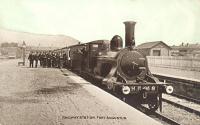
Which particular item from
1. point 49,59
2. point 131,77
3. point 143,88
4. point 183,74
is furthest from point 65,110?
point 49,59

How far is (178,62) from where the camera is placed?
36.1 meters

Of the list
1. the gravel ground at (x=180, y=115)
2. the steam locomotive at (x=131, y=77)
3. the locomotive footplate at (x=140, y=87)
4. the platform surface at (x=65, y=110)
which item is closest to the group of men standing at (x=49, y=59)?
the steam locomotive at (x=131, y=77)

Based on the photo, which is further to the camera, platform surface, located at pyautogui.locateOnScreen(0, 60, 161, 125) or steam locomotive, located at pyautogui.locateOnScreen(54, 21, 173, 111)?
steam locomotive, located at pyautogui.locateOnScreen(54, 21, 173, 111)

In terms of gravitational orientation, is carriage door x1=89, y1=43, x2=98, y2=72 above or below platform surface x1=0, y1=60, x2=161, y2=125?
above

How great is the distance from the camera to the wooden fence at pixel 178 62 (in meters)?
31.5

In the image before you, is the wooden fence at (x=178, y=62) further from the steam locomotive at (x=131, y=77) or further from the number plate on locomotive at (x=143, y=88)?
the number plate on locomotive at (x=143, y=88)

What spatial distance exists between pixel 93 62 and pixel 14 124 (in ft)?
35.4

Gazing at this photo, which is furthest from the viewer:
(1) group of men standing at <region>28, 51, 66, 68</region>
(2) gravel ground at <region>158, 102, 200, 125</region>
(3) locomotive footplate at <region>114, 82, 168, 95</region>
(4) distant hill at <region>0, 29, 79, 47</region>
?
(4) distant hill at <region>0, 29, 79, 47</region>

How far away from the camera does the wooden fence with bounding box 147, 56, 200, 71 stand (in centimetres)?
3153

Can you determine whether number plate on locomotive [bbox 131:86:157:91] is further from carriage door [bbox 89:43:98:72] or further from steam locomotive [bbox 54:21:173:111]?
carriage door [bbox 89:43:98:72]

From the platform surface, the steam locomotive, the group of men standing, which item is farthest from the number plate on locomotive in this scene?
the group of men standing

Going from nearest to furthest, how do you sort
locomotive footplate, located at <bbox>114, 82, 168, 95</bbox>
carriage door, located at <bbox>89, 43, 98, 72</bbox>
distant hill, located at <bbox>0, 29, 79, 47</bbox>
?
locomotive footplate, located at <bbox>114, 82, 168, 95</bbox> → carriage door, located at <bbox>89, 43, 98, 72</bbox> → distant hill, located at <bbox>0, 29, 79, 47</bbox>

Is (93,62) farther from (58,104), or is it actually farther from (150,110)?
(58,104)

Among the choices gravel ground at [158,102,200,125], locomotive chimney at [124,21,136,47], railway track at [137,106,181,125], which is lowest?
gravel ground at [158,102,200,125]
